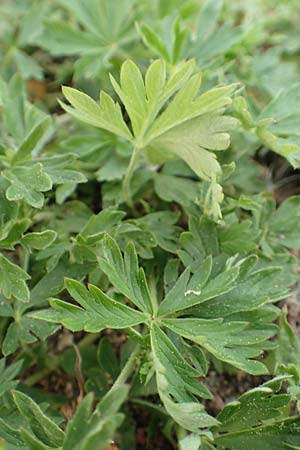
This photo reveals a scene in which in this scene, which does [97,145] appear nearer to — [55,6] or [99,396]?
[99,396]

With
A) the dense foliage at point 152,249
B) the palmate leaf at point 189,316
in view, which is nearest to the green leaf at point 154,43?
the dense foliage at point 152,249

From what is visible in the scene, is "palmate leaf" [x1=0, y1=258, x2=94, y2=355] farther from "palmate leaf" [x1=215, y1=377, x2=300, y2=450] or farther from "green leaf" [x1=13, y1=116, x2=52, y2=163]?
"palmate leaf" [x1=215, y1=377, x2=300, y2=450]

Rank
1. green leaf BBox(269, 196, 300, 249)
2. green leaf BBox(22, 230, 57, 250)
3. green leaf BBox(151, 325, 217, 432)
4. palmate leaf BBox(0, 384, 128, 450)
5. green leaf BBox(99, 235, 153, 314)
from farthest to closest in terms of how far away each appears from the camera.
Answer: green leaf BBox(269, 196, 300, 249) → green leaf BBox(22, 230, 57, 250) → green leaf BBox(99, 235, 153, 314) → green leaf BBox(151, 325, 217, 432) → palmate leaf BBox(0, 384, 128, 450)

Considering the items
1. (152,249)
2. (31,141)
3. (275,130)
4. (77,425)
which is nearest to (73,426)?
(77,425)

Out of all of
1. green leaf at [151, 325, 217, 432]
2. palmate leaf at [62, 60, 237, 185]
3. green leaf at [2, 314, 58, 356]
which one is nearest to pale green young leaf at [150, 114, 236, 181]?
palmate leaf at [62, 60, 237, 185]

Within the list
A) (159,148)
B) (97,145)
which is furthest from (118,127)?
(97,145)

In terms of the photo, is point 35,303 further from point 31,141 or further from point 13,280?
point 31,141

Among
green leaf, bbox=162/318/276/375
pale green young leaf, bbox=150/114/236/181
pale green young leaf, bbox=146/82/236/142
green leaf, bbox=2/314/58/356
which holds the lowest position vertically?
green leaf, bbox=162/318/276/375

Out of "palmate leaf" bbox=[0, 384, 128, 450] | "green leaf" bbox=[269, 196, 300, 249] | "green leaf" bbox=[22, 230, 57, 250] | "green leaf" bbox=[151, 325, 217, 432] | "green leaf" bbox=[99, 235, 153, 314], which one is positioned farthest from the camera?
"green leaf" bbox=[269, 196, 300, 249]
